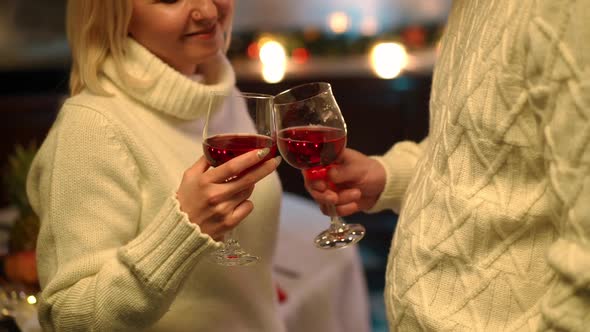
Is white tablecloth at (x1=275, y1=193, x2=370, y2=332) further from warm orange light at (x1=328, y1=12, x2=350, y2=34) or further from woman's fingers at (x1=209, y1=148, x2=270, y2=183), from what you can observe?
warm orange light at (x1=328, y1=12, x2=350, y2=34)

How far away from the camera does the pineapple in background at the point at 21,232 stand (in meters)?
1.85

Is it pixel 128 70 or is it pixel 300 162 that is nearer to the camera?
pixel 300 162

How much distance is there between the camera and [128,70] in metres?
1.52

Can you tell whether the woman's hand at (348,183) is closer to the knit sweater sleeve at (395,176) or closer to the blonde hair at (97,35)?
the knit sweater sleeve at (395,176)

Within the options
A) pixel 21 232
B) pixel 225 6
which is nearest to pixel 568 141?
pixel 225 6

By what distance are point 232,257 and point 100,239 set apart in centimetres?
25

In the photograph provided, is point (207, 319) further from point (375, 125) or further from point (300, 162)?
point (375, 125)

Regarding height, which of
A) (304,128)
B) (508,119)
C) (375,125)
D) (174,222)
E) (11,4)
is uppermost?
(508,119)

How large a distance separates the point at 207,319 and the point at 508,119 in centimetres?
80

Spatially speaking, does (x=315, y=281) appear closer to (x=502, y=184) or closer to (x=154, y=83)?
(x=154, y=83)

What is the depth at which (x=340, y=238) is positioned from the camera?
4.98 ft

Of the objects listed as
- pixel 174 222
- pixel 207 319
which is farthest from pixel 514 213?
pixel 207 319

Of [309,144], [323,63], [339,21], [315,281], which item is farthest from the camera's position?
[339,21]

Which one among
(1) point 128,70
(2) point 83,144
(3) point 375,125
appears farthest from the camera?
(3) point 375,125
